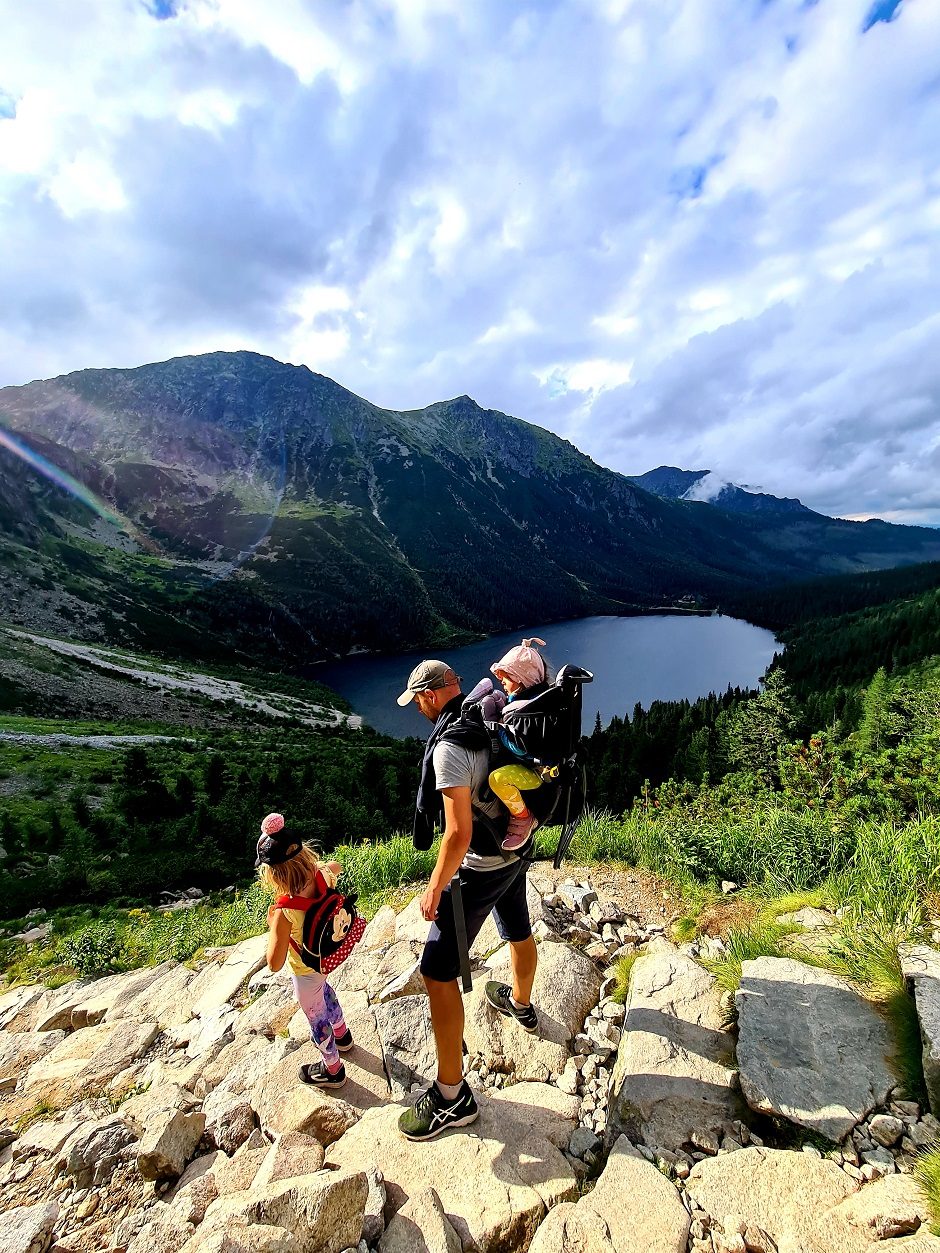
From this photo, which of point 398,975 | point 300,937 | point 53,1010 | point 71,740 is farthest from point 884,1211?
point 71,740

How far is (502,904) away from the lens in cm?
405

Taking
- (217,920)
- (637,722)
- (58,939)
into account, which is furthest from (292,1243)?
(637,722)

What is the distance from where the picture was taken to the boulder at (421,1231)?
2.51 m

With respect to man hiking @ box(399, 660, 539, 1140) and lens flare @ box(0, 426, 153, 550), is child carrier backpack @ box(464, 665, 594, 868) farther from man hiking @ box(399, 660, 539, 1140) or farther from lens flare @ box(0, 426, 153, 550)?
lens flare @ box(0, 426, 153, 550)

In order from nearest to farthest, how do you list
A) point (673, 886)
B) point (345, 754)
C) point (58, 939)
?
1. point (673, 886)
2. point (58, 939)
3. point (345, 754)

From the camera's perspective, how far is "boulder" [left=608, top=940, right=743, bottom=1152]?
10.0 ft

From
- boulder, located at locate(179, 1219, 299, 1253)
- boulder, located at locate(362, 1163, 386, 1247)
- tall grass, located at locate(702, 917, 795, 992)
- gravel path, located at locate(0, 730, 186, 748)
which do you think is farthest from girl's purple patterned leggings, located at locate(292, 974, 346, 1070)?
gravel path, located at locate(0, 730, 186, 748)

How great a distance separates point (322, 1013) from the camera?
159 inches

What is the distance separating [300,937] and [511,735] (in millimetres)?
2485

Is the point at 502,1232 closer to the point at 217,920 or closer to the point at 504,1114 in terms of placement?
the point at 504,1114

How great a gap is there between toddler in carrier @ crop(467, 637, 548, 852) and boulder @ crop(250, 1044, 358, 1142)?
7.34 ft

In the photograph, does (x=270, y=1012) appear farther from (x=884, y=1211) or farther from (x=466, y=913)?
(x=884, y=1211)

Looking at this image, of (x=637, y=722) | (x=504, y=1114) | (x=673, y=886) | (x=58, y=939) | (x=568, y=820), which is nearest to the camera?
(x=504, y=1114)

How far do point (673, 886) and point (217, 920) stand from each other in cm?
841
